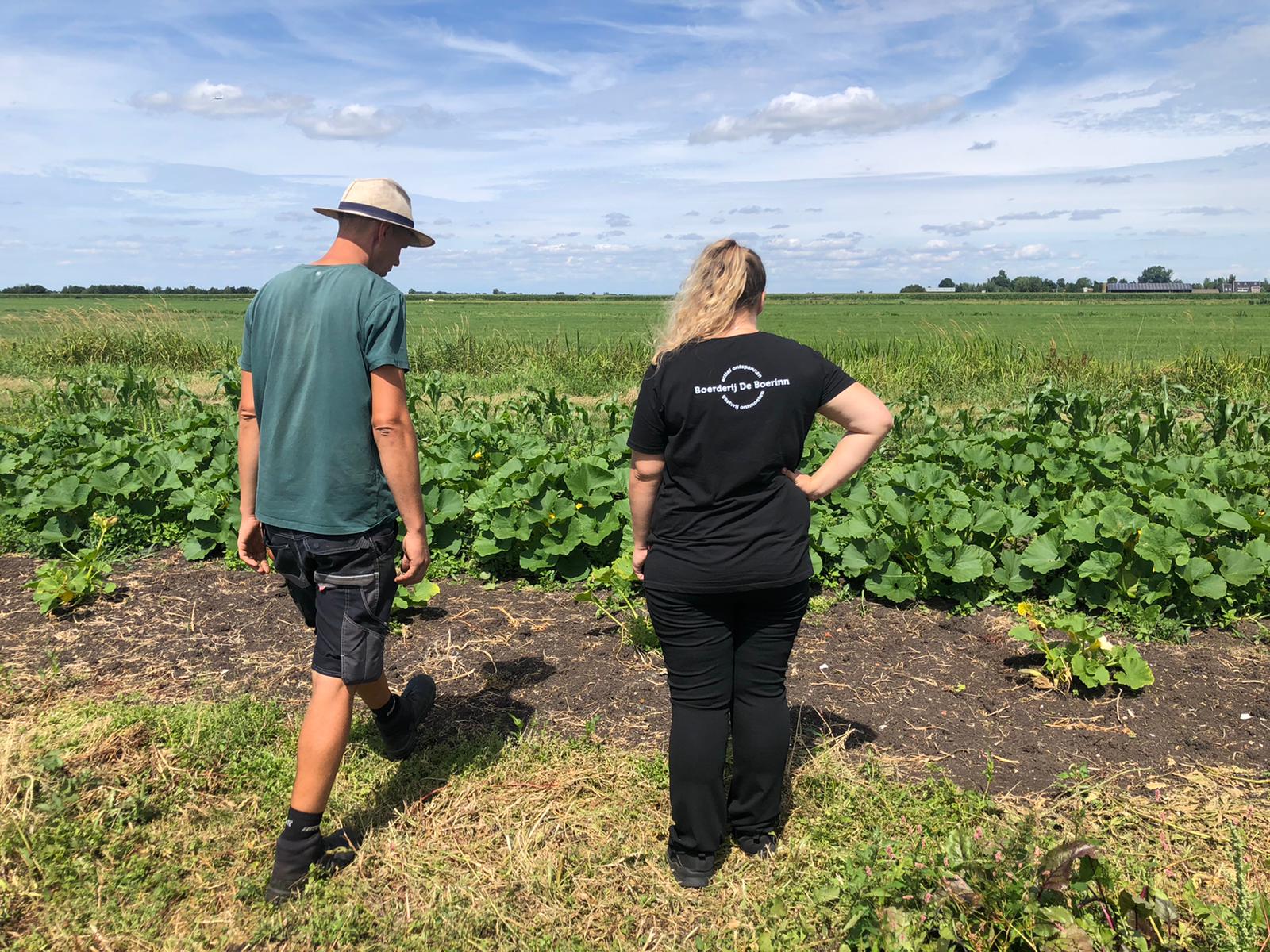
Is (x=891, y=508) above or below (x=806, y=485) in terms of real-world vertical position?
below

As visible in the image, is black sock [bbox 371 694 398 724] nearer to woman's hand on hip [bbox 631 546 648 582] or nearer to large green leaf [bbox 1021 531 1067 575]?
woman's hand on hip [bbox 631 546 648 582]

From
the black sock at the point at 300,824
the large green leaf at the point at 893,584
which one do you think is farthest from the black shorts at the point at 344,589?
the large green leaf at the point at 893,584

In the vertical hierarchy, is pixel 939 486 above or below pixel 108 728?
above

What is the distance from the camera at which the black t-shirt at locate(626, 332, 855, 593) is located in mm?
2592

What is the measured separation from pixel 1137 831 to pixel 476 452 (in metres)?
4.64

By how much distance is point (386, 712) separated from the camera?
11.4 ft

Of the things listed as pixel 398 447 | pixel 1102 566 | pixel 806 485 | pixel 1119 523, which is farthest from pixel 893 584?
pixel 398 447

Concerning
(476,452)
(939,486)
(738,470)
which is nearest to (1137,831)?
(738,470)

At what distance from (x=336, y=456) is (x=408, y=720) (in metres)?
1.29

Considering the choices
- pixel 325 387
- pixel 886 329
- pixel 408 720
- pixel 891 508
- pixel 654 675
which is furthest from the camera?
pixel 886 329

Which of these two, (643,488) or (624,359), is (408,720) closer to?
(643,488)

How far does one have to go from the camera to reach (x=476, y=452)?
21.6ft

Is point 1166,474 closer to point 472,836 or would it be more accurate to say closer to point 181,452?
point 472,836

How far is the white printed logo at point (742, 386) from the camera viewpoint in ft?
8.48
